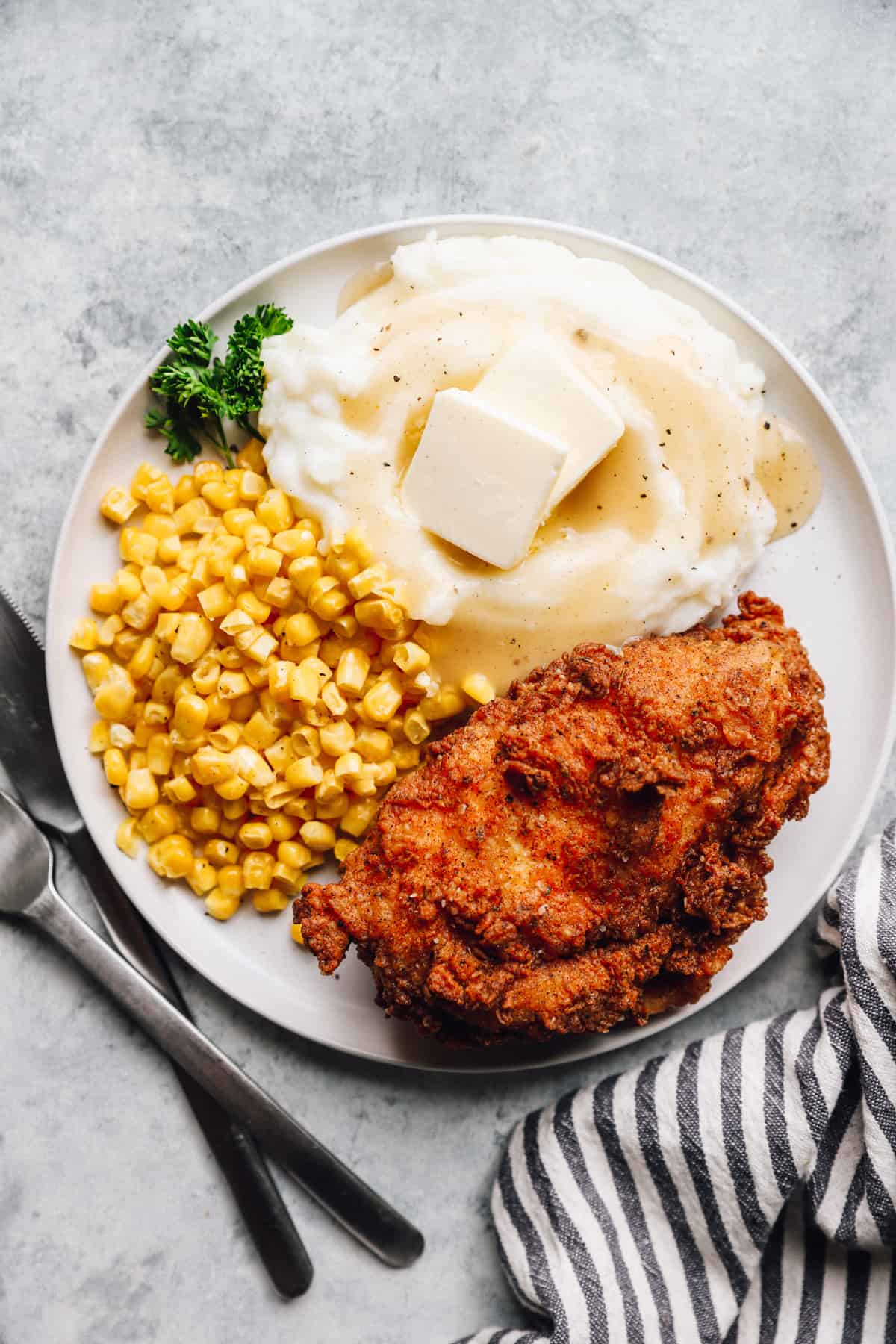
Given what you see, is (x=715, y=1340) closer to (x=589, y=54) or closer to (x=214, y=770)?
(x=214, y=770)

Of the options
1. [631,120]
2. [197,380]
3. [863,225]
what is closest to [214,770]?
[197,380]

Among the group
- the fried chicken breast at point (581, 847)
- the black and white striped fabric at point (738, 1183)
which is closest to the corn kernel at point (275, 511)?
the fried chicken breast at point (581, 847)

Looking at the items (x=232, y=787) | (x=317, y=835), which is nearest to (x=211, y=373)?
(x=232, y=787)

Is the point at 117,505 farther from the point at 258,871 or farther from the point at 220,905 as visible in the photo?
the point at 220,905

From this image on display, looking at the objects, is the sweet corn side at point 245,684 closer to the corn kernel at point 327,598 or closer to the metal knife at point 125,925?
the corn kernel at point 327,598

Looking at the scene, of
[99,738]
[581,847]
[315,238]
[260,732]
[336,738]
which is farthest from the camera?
[315,238]

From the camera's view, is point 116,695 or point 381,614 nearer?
point 381,614
